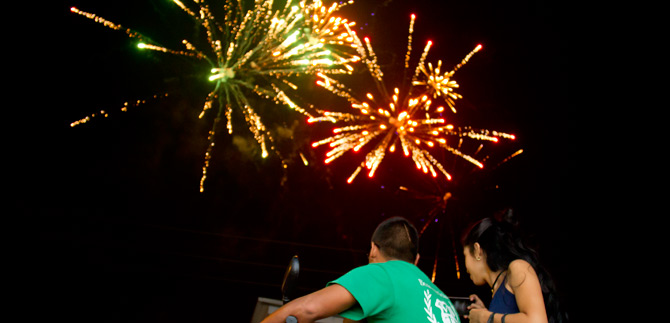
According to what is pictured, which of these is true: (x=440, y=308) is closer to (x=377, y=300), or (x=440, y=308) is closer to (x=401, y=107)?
(x=377, y=300)

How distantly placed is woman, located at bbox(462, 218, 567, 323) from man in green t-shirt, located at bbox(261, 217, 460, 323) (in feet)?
1.59

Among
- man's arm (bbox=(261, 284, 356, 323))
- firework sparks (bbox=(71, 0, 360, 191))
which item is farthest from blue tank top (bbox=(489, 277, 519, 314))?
firework sparks (bbox=(71, 0, 360, 191))

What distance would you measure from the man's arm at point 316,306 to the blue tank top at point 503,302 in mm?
1325

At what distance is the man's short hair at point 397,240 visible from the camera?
2252mm

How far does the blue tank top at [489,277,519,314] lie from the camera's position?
2.35 meters

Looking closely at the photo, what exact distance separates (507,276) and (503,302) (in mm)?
172

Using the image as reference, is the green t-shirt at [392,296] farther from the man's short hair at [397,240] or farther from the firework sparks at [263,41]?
the firework sparks at [263,41]

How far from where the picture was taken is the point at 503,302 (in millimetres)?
2406

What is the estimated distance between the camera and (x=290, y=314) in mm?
1530

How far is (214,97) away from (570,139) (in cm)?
925

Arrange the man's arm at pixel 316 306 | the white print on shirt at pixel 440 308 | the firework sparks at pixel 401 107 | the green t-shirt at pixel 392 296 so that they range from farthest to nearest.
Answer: the firework sparks at pixel 401 107, the white print on shirt at pixel 440 308, the green t-shirt at pixel 392 296, the man's arm at pixel 316 306

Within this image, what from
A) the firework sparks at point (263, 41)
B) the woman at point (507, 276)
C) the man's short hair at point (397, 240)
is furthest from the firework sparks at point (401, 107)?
the man's short hair at point (397, 240)

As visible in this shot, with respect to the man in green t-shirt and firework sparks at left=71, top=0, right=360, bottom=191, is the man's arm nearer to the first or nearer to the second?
the man in green t-shirt

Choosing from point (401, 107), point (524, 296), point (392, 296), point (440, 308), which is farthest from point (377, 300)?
point (401, 107)
